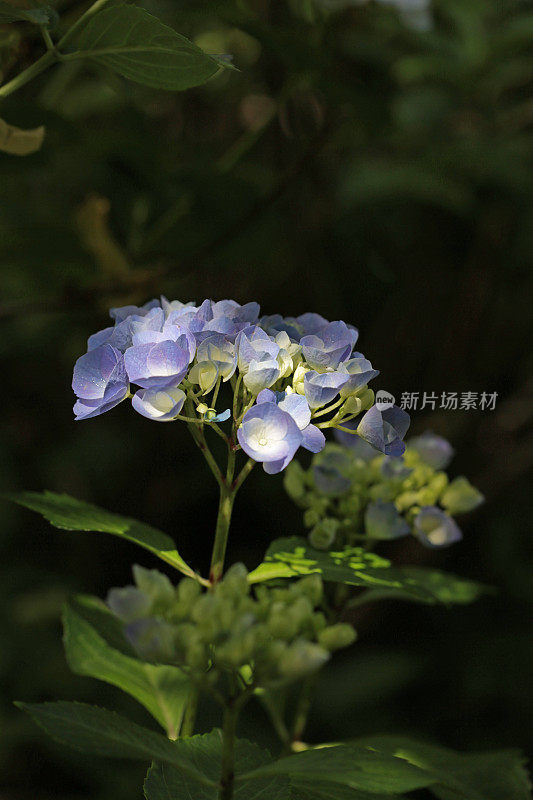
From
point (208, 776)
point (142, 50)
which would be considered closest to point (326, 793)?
point (208, 776)

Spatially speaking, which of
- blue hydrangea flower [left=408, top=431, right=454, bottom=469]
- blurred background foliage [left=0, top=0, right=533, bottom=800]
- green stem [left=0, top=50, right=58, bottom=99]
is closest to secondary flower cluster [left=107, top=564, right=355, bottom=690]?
blue hydrangea flower [left=408, top=431, right=454, bottom=469]

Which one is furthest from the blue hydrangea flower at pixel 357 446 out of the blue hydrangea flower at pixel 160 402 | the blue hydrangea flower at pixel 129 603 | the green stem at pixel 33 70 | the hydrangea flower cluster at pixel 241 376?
the green stem at pixel 33 70

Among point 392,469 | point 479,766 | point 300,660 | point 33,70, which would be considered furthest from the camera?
point 392,469

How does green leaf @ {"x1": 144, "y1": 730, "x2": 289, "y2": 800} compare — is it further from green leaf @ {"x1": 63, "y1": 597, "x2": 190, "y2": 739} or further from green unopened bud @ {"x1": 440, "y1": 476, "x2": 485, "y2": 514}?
green unopened bud @ {"x1": 440, "y1": 476, "x2": 485, "y2": 514}

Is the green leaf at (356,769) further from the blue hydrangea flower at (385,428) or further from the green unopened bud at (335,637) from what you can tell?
the blue hydrangea flower at (385,428)

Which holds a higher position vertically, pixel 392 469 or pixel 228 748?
pixel 392 469

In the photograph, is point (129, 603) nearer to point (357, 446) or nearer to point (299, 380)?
point (299, 380)
